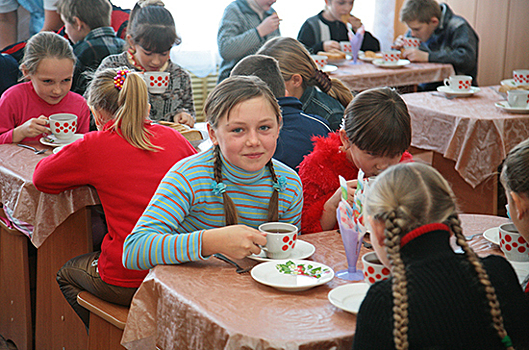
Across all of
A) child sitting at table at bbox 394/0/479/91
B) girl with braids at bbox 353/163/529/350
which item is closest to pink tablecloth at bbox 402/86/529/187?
child sitting at table at bbox 394/0/479/91

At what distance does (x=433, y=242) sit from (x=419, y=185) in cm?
10

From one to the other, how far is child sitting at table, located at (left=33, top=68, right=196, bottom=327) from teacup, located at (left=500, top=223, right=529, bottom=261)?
105 centimetres

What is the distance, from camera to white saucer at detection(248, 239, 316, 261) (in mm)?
1328

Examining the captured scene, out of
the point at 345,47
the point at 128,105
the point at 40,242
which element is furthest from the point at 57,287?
the point at 345,47

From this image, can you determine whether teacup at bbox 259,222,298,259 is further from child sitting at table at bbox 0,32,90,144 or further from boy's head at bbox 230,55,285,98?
child sitting at table at bbox 0,32,90,144

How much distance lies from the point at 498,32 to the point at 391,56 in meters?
2.64

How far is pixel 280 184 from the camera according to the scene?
1554 millimetres

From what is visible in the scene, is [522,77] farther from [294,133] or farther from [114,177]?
[114,177]

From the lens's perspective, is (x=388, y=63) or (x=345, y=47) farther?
(x=345, y=47)

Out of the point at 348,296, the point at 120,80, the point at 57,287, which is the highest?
the point at 120,80

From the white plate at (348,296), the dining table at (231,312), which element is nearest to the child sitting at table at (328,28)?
the dining table at (231,312)

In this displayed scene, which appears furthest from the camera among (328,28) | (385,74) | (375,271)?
(328,28)

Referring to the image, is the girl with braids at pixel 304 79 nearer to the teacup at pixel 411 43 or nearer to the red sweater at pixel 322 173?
the red sweater at pixel 322 173

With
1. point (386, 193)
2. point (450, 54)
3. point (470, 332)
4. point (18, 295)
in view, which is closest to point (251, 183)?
point (386, 193)
